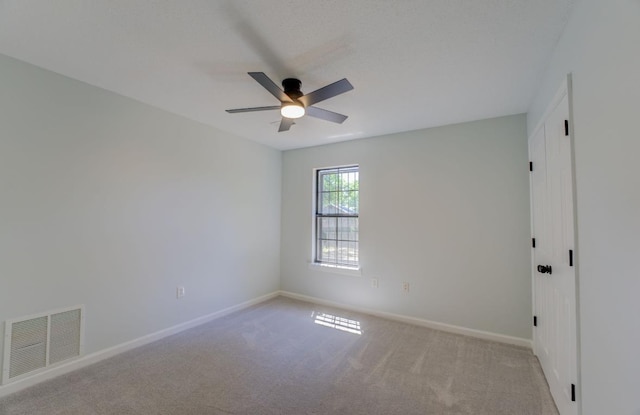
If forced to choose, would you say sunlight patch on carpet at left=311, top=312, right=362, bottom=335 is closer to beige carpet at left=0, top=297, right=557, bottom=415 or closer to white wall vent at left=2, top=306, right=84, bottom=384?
beige carpet at left=0, top=297, right=557, bottom=415

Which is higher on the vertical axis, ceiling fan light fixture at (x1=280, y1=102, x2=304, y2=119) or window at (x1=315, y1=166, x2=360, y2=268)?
ceiling fan light fixture at (x1=280, y1=102, x2=304, y2=119)

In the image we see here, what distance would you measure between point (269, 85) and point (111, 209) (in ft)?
6.74

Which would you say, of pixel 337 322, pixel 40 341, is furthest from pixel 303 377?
pixel 40 341

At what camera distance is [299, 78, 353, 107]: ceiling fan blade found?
1.83 metres

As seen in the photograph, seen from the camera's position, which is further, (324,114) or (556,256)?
(324,114)

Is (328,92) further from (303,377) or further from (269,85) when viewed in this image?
(303,377)

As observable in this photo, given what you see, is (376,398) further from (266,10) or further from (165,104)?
(165,104)

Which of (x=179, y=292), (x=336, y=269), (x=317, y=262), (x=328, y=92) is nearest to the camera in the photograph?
(x=328, y=92)

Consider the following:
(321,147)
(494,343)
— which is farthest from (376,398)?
(321,147)

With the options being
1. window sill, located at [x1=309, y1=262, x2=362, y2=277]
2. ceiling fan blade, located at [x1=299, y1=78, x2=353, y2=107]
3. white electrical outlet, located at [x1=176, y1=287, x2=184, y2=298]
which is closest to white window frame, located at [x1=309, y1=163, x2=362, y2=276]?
window sill, located at [x1=309, y1=262, x2=362, y2=277]

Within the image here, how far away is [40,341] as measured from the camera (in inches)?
85.5

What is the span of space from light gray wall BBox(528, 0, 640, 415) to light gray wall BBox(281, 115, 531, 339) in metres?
1.64

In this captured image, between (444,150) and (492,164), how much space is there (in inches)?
22.1

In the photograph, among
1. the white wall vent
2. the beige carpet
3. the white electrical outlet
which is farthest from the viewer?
the white electrical outlet
